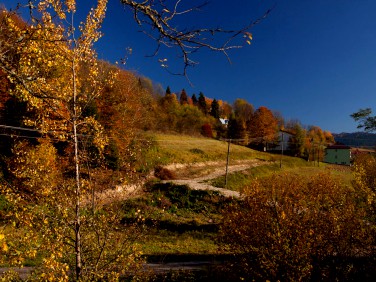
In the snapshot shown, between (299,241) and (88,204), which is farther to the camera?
(299,241)

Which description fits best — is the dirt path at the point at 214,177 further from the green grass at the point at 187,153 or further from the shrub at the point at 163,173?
the green grass at the point at 187,153

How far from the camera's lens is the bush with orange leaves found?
1038 cm

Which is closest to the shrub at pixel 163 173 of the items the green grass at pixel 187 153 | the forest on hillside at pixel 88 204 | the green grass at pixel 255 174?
the green grass at pixel 187 153

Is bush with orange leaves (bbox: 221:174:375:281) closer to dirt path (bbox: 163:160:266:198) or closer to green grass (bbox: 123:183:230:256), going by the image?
green grass (bbox: 123:183:230:256)

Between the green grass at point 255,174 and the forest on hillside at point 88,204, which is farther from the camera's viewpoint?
the green grass at point 255,174

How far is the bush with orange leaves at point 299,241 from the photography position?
10.4m

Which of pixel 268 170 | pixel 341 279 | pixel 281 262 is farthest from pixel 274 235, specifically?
pixel 268 170

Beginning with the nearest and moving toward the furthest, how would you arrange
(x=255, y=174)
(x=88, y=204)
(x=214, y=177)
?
(x=88, y=204), (x=214, y=177), (x=255, y=174)

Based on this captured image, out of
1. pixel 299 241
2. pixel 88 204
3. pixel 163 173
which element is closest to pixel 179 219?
pixel 163 173

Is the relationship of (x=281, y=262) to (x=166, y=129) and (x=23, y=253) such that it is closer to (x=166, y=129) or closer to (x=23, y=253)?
(x=23, y=253)

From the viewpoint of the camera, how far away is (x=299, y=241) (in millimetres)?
10273

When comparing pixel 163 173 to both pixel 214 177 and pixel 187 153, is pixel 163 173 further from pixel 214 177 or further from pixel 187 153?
pixel 187 153

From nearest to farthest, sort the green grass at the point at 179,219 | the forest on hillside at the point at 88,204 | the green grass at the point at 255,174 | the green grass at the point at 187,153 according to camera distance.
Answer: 1. the forest on hillside at the point at 88,204
2. the green grass at the point at 179,219
3. the green grass at the point at 255,174
4. the green grass at the point at 187,153

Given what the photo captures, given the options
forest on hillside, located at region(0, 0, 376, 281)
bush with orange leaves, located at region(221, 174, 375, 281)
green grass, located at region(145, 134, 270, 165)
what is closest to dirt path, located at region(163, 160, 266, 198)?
green grass, located at region(145, 134, 270, 165)
